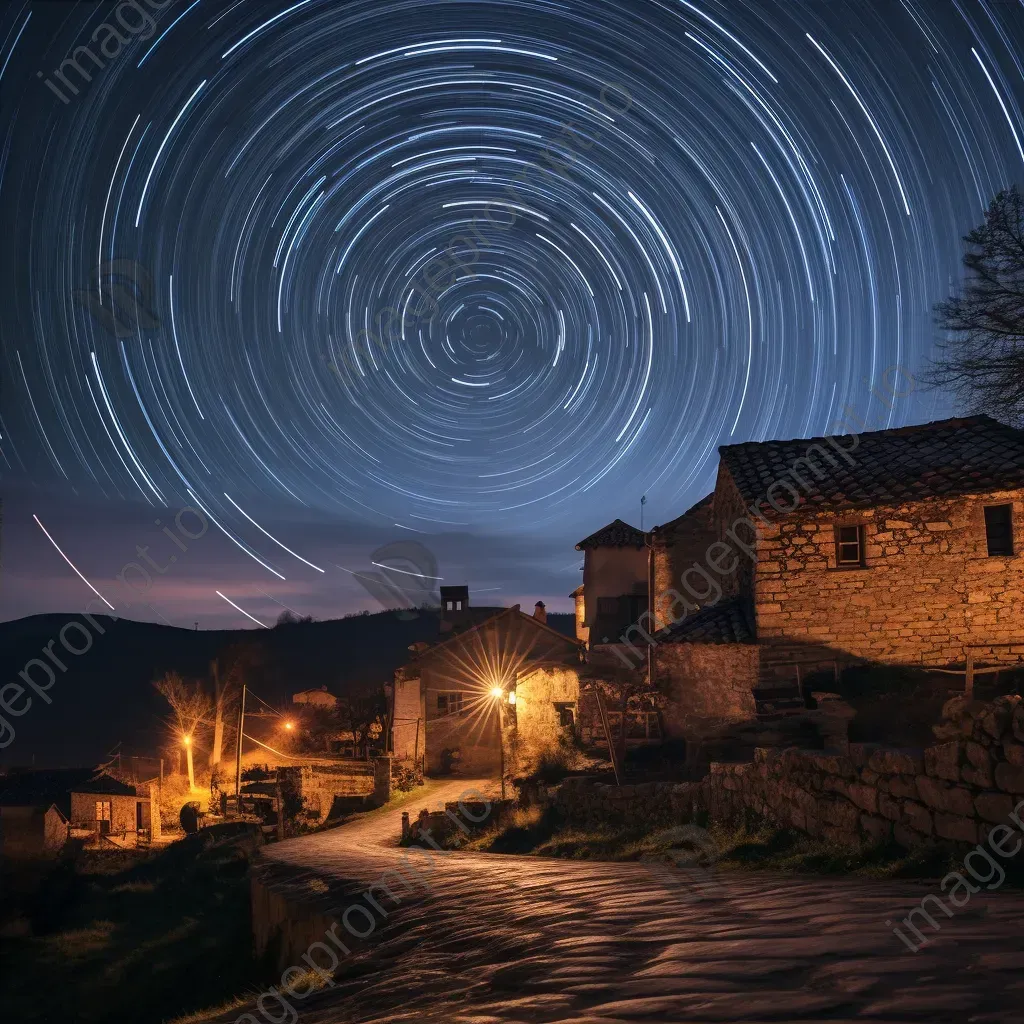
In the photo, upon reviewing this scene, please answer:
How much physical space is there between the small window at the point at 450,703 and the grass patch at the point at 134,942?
523 inches

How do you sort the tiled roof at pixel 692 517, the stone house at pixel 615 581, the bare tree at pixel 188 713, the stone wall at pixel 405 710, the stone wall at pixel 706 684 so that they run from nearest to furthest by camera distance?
the stone wall at pixel 706 684, the tiled roof at pixel 692 517, the stone wall at pixel 405 710, the stone house at pixel 615 581, the bare tree at pixel 188 713

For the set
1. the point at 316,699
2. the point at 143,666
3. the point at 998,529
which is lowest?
the point at 316,699

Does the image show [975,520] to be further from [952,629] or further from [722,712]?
[722,712]

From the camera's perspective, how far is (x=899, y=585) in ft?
58.4

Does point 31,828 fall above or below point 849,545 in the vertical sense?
below

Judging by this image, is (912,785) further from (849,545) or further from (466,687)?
(466,687)

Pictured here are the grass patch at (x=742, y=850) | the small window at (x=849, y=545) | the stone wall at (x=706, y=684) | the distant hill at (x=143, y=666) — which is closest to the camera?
the grass patch at (x=742, y=850)

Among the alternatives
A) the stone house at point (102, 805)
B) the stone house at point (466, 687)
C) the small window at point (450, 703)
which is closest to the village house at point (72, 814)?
the stone house at point (102, 805)

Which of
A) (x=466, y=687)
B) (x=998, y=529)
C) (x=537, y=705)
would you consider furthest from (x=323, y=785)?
(x=998, y=529)

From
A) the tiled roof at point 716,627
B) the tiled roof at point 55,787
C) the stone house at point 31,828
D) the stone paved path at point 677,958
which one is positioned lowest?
the stone house at point 31,828

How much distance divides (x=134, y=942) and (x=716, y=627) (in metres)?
14.1

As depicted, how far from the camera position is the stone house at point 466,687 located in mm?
38312

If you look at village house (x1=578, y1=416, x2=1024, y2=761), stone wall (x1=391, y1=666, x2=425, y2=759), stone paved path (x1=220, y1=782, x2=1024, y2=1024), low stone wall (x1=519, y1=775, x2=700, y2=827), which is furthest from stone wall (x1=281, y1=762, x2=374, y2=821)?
stone paved path (x1=220, y1=782, x2=1024, y2=1024)

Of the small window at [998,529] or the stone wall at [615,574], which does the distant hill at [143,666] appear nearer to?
the stone wall at [615,574]
